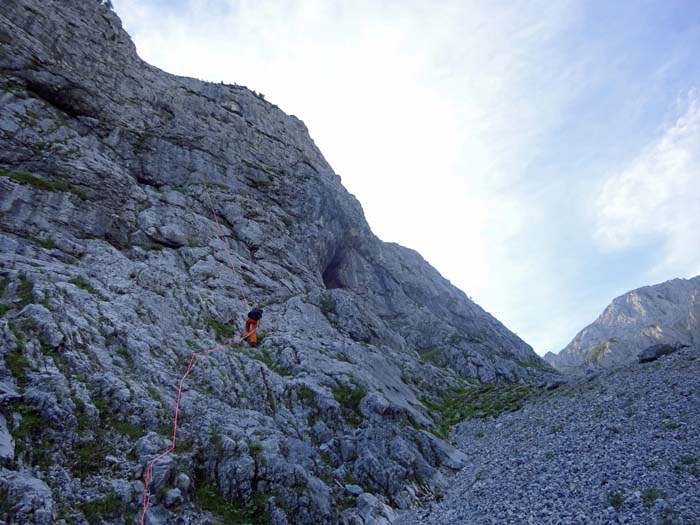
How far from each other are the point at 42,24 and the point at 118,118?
12.8 meters

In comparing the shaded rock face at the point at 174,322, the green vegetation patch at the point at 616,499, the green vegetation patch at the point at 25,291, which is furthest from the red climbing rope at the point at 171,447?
the green vegetation patch at the point at 616,499

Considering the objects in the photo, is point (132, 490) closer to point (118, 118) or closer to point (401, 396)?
point (401, 396)

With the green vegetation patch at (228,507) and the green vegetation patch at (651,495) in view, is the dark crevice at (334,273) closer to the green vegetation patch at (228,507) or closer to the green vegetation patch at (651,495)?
the green vegetation patch at (228,507)

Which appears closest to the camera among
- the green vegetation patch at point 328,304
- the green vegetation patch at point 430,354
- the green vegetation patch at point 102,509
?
the green vegetation patch at point 102,509

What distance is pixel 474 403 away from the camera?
127 ft

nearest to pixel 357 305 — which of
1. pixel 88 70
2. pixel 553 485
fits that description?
pixel 553 485

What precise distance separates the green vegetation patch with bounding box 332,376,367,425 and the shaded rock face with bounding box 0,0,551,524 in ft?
0.51

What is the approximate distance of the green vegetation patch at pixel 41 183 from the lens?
98.6ft

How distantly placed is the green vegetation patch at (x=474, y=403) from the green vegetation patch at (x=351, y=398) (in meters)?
6.93

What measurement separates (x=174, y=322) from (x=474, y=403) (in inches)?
1117

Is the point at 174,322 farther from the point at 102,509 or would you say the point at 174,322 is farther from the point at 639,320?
the point at 639,320

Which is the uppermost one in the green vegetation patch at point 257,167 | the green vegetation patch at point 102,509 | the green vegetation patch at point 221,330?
the green vegetation patch at point 257,167

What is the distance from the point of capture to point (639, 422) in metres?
20.8

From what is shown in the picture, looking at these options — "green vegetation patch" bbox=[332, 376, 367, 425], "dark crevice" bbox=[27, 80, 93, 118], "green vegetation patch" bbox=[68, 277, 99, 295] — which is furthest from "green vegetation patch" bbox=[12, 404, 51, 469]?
"dark crevice" bbox=[27, 80, 93, 118]
